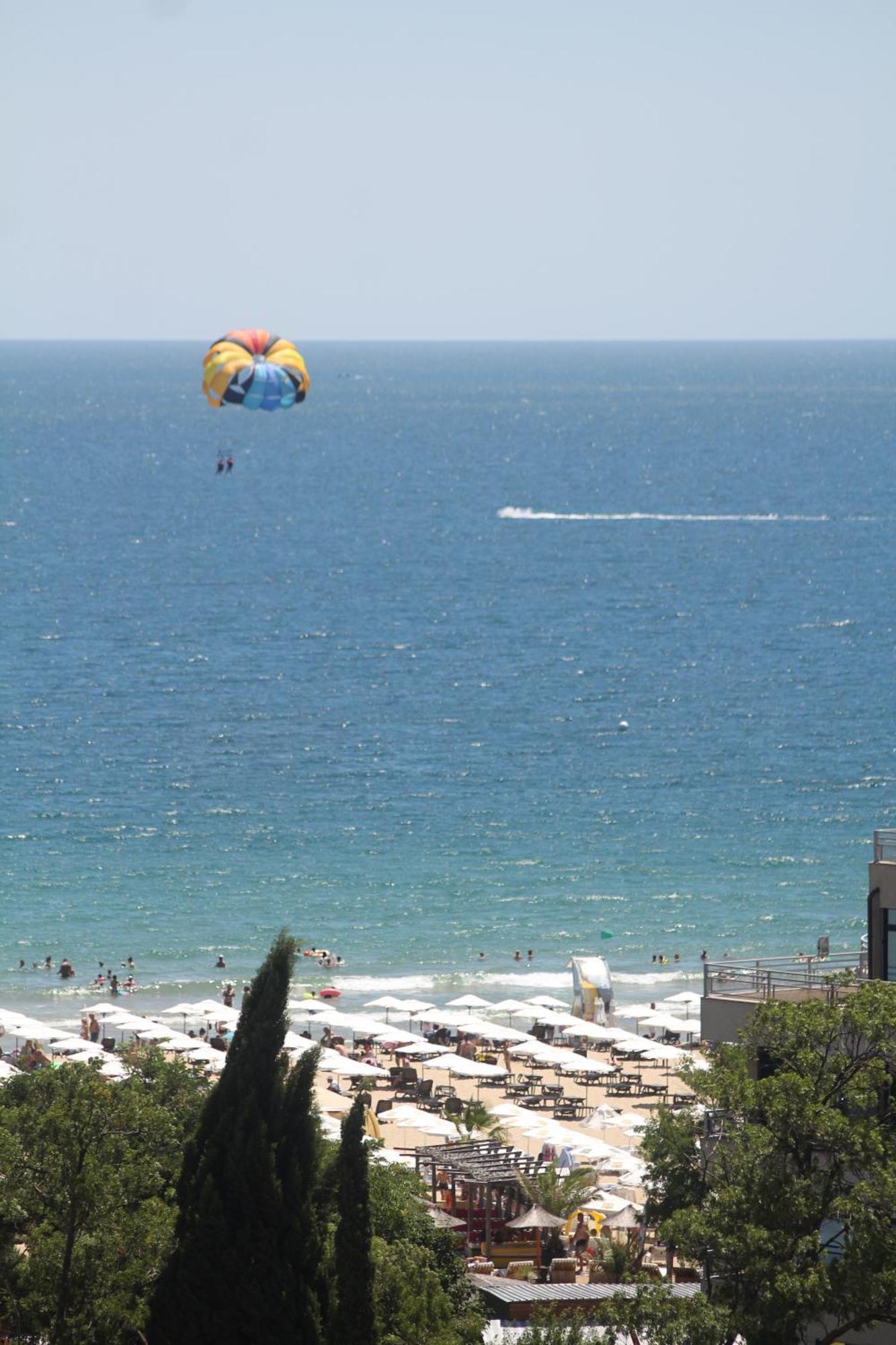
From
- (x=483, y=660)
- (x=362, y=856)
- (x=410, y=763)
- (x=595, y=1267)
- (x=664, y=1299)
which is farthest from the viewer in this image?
(x=483, y=660)

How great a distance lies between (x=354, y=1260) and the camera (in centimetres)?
1967

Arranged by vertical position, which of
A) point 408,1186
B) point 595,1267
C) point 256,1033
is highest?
point 256,1033

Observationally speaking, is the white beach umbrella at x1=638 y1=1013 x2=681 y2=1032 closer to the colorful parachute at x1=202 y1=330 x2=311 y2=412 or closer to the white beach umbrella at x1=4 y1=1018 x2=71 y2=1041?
the white beach umbrella at x1=4 y1=1018 x2=71 y2=1041

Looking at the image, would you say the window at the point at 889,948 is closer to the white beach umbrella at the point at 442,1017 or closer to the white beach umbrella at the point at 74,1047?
the white beach umbrella at the point at 74,1047

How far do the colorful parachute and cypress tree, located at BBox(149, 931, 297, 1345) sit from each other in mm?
41399

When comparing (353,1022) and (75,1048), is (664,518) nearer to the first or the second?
(353,1022)

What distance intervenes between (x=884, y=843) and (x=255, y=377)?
43.5m

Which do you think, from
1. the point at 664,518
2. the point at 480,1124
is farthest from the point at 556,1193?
the point at 664,518

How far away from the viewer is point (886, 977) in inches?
821

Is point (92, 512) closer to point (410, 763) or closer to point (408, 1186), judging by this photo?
point (410, 763)

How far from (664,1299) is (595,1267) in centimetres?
1147

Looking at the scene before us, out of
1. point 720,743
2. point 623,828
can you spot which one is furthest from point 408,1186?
point 720,743

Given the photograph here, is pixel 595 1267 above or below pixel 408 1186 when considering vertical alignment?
below

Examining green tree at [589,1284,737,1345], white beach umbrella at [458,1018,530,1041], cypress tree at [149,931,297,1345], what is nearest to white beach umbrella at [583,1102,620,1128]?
white beach umbrella at [458,1018,530,1041]
